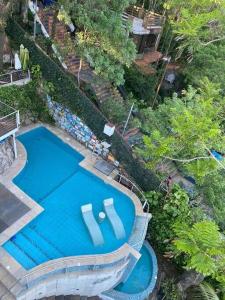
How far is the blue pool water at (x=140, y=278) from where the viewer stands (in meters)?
16.4

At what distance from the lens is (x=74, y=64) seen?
68.8 feet

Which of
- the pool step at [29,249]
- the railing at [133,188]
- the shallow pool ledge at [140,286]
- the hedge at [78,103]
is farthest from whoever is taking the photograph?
the hedge at [78,103]

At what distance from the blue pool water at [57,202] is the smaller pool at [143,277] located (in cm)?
245

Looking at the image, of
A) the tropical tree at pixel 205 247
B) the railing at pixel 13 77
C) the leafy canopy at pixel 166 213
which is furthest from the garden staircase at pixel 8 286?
the railing at pixel 13 77

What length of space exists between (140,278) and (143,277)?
19cm

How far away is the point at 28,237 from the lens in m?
14.8

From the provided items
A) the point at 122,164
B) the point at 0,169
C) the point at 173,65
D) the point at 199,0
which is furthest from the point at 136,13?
the point at 0,169

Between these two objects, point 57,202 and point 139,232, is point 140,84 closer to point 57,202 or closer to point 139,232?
point 57,202

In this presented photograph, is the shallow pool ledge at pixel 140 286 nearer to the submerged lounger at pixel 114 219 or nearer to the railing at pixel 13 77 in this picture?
the submerged lounger at pixel 114 219

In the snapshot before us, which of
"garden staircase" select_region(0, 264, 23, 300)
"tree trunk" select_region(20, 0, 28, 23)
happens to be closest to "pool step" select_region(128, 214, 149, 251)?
"garden staircase" select_region(0, 264, 23, 300)

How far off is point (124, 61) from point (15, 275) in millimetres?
12507

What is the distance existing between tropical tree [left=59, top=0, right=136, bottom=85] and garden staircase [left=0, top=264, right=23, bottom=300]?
465 inches

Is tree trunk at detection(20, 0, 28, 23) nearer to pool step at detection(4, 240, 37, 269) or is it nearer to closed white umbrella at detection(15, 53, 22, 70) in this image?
closed white umbrella at detection(15, 53, 22, 70)

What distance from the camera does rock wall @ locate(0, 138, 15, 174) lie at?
17344mm
